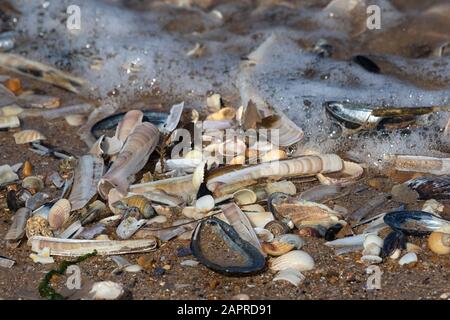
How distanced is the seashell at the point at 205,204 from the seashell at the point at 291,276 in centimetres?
58

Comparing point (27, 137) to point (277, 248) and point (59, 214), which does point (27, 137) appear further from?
point (277, 248)

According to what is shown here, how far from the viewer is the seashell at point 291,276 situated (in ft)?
10.2

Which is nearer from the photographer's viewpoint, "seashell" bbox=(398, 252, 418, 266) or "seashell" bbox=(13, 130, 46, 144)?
"seashell" bbox=(398, 252, 418, 266)

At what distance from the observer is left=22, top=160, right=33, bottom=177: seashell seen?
4.07 m

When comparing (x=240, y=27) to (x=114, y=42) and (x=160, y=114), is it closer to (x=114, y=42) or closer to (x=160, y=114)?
(x=114, y=42)

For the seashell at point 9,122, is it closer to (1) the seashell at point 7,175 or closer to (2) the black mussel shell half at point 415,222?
(1) the seashell at point 7,175

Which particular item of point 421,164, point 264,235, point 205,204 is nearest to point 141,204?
point 205,204

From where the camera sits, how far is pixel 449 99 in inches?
175

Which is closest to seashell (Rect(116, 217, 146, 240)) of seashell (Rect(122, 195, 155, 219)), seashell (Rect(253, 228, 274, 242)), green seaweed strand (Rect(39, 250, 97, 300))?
seashell (Rect(122, 195, 155, 219))

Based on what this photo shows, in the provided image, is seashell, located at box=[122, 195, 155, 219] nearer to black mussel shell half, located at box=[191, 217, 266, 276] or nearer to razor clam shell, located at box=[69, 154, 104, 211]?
razor clam shell, located at box=[69, 154, 104, 211]

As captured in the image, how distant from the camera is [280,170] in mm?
3846

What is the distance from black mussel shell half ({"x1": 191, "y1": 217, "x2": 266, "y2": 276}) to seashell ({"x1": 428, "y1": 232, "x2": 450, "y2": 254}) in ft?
2.34

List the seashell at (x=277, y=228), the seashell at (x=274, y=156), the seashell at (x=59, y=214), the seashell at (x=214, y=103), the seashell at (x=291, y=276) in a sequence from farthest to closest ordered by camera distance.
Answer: the seashell at (x=214, y=103), the seashell at (x=274, y=156), the seashell at (x=59, y=214), the seashell at (x=277, y=228), the seashell at (x=291, y=276)

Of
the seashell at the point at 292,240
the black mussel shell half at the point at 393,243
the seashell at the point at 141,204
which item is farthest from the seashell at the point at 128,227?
the black mussel shell half at the point at 393,243
